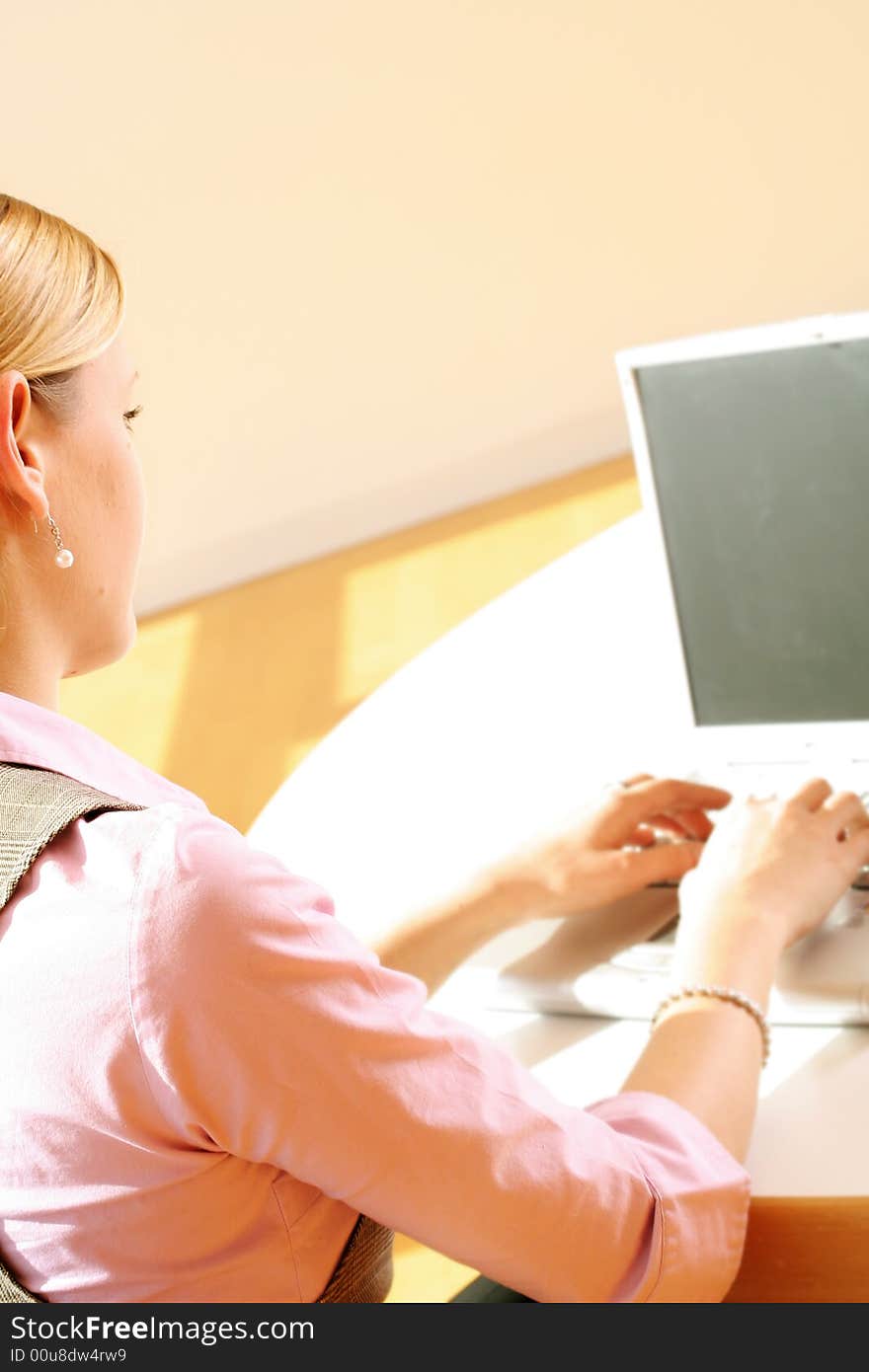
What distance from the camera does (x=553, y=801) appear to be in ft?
4.67

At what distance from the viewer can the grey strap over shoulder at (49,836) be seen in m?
0.75

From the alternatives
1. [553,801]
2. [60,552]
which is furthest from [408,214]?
[60,552]

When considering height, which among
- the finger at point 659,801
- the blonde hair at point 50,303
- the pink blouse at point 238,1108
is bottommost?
the finger at point 659,801

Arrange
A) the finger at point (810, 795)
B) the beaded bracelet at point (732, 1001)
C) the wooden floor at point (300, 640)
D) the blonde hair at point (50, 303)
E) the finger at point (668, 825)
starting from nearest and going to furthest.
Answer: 1. the blonde hair at point (50, 303)
2. the beaded bracelet at point (732, 1001)
3. the finger at point (810, 795)
4. the finger at point (668, 825)
5. the wooden floor at point (300, 640)

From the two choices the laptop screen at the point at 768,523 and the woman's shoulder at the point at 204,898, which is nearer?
the woman's shoulder at the point at 204,898

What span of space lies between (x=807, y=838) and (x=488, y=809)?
38 centimetres

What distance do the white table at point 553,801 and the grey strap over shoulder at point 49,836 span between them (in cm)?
24

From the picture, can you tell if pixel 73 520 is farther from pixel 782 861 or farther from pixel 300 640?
pixel 300 640

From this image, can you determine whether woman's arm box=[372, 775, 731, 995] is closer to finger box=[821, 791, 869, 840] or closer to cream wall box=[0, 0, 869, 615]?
finger box=[821, 791, 869, 840]

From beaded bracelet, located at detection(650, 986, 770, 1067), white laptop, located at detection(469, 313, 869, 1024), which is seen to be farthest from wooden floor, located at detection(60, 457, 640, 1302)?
beaded bracelet, located at detection(650, 986, 770, 1067)

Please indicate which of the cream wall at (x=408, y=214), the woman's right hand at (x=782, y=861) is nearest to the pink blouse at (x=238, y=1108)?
the woman's right hand at (x=782, y=861)

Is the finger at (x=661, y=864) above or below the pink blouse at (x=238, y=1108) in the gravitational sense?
below

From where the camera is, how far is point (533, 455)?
423 cm

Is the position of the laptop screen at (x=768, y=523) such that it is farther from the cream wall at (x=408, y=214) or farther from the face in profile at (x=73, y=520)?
the cream wall at (x=408, y=214)
